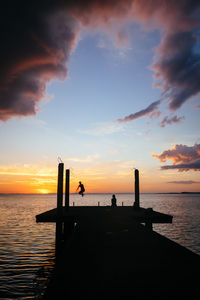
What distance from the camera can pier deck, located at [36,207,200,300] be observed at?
4.27 meters

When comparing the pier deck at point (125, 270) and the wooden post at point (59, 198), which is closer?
the pier deck at point (125, 270)

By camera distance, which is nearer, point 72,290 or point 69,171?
point 72,290

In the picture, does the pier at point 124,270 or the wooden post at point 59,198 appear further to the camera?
the wooden post at point 59,198

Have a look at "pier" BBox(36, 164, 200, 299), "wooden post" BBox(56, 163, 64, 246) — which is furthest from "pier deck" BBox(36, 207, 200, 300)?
"wooden post" BBox(56, 163, 64, 246)

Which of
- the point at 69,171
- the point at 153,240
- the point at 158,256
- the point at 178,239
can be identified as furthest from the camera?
the point at 178,239

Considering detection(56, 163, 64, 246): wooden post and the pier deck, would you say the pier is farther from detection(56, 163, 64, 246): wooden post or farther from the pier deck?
detection(56, 163, 64, 246): wooden post

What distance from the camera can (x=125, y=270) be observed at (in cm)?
542

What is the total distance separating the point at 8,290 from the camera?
37.4 feet

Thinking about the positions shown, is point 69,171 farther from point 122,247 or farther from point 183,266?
point 183,266

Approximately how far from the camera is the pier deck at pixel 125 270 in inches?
168

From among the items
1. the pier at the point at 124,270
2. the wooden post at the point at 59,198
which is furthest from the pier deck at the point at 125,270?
the wooden post at the point at 59,198

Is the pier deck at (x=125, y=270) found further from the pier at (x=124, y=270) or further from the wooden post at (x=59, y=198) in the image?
the wooden post at (x=59, y=198)

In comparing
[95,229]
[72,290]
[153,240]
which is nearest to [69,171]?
[95,229]

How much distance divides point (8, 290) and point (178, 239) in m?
23.0
